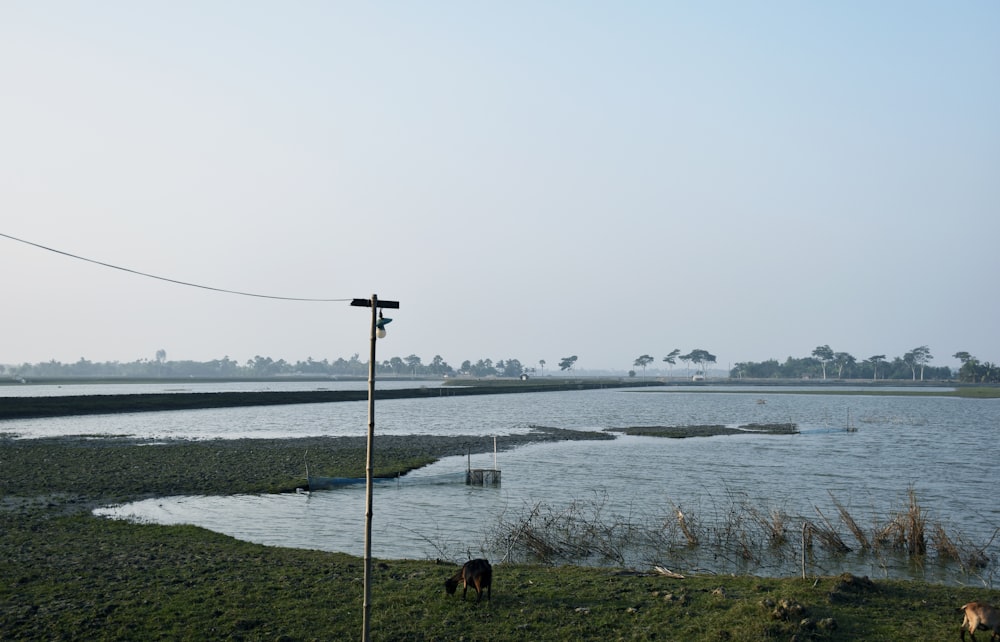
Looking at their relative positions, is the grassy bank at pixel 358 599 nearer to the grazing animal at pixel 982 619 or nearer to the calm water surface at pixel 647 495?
the grazing animal at pixel 982 619

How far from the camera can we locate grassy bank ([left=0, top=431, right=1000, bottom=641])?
1223cm

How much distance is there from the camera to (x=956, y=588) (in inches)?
622

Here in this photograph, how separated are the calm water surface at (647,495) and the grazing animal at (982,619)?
7897 millimetres

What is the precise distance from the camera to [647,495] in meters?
32.2

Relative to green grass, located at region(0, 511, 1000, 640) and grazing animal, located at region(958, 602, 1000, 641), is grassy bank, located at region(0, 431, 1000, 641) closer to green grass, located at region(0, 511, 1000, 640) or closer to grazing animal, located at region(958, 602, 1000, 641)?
green grass, located at region(0, 511, 1000, 640)

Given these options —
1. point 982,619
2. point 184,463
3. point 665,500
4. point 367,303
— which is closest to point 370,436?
point 367,303

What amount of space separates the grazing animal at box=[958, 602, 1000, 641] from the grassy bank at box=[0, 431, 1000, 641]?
1.90ft

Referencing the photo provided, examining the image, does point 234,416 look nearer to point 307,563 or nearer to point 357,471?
point 357,471

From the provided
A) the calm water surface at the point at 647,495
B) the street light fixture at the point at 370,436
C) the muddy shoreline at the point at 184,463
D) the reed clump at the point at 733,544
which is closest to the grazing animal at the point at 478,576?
the street light fixture at the point at 370,436

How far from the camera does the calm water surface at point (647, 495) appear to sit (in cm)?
2211

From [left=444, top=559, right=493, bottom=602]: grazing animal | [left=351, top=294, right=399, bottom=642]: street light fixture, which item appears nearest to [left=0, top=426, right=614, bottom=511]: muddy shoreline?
[left=444, top=559, right=493, bottom=602]: grazing animal

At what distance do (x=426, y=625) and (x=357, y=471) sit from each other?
25700 mm

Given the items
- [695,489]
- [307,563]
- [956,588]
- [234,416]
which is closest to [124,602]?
[307,563]

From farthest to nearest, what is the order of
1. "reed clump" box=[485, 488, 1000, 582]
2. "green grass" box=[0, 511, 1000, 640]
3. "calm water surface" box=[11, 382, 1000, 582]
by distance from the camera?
"calm water surface" box=[11, 382, 1000, 582] → "reed clump" box=[485, 488, 1000, 582] → "green grass" box=[0, 511, 1000, 640]
